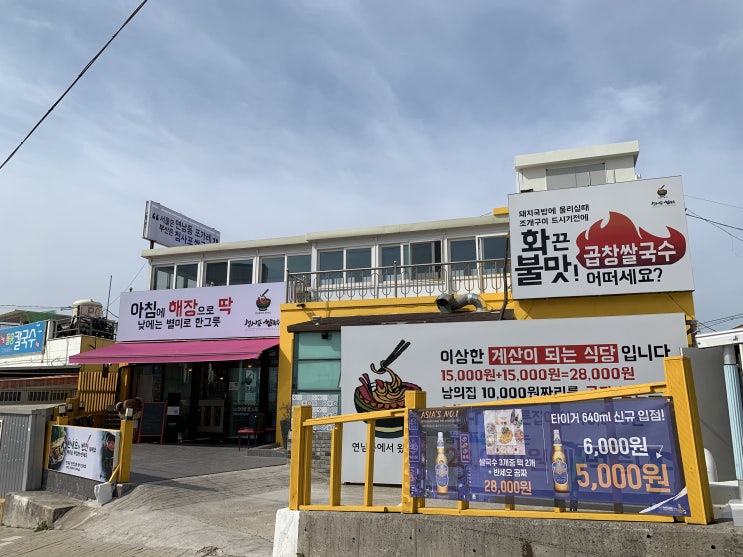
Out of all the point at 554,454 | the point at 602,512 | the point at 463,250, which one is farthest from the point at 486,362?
the point at 463,250

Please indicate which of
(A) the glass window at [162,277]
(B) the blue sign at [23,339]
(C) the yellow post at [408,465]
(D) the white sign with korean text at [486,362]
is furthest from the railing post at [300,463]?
(B) the blue sign at [23,339]

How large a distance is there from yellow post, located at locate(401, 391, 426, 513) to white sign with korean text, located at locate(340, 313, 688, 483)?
446 centimetres

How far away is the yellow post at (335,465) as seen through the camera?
263 inches

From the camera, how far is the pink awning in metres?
16.4

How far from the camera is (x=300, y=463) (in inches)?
271

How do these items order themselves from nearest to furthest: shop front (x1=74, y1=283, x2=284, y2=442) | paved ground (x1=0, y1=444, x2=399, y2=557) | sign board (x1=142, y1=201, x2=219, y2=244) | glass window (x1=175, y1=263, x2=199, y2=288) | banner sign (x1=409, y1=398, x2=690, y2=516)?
banner sign (x1=409, y1=398, x2=690, y2=516) → paved ground (x1=0, y1=444, x2=399, y2=557) → shop front (x1=74, y1=283, x2=284, y2=442) → glass window (x1=175, y1=263, x2=199, y2=288) → sign board (x1=142, y1=201, x2=219, y2=244)

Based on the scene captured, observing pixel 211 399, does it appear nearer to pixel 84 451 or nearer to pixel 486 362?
pixel 84 451

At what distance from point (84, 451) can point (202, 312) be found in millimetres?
8352

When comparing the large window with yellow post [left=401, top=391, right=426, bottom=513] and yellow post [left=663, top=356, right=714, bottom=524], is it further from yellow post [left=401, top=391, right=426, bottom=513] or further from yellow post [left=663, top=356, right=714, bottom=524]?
yellow post [left=663, top=356, right=714, bottom=524]

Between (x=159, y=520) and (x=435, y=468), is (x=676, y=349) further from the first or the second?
(x=159, y=520)

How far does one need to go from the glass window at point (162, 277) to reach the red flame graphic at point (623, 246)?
1466 centimetres

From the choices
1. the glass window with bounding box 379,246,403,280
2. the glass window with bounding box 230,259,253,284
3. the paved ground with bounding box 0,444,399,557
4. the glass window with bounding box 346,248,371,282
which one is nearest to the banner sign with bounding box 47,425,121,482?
the paved ground with bounding box 0,444,399,557

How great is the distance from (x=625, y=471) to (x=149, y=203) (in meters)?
21.9

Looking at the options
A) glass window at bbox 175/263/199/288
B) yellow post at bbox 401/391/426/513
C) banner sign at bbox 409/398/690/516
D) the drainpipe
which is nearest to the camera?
banner sign at bbox 409/398/690/516
